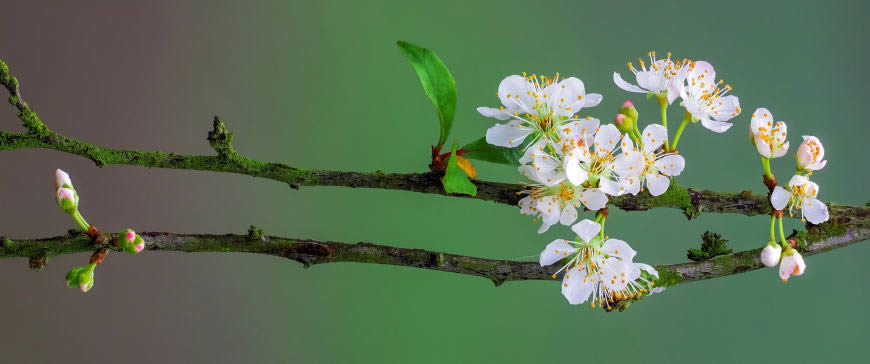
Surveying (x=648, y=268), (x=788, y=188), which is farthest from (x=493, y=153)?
(x=788, y=188)

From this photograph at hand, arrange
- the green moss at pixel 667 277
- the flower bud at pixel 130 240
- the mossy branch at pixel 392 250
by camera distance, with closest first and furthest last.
Result: the flower bud at pixel 130 240
the mossy branch at pixel 392 250
the green moss at pixel 667 277

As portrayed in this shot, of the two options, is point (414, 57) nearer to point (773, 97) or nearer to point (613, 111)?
point (613, 111)

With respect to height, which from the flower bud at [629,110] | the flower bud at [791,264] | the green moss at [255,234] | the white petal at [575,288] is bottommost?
the white petal at [575,288]

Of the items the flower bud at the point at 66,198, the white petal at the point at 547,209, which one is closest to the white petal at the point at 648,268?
the white petal at the point at 547,209

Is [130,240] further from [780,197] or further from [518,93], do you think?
[780,197]

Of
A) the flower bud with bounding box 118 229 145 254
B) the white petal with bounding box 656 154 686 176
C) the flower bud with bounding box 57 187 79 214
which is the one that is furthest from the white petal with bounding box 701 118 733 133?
the flower bud with bounding box 57 187 79 214

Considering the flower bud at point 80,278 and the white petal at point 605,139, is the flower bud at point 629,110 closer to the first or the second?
the white petal at point 605,139

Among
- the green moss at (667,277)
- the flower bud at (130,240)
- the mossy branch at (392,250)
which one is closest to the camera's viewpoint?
the flower bud at (130,240)
